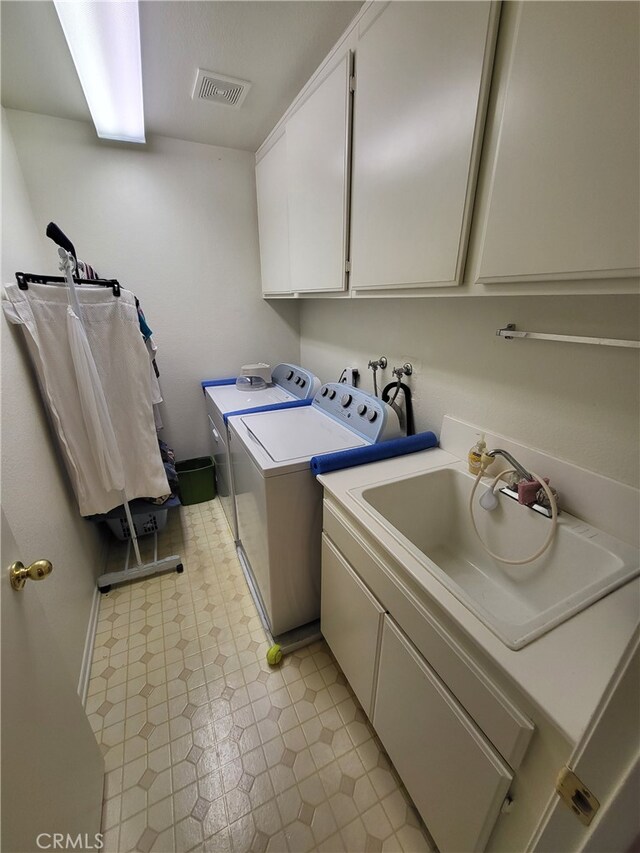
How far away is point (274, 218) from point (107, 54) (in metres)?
1.02

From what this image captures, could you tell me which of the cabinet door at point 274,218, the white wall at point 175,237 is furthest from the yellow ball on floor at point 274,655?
the cabinet door at point 274,218

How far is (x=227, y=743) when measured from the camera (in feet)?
4.11

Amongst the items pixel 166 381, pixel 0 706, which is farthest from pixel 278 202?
pixel 0 706

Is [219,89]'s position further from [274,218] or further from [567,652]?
[567,652]

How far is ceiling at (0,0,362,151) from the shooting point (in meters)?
1.21

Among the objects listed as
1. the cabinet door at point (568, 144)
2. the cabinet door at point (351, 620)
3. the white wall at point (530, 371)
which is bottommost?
the cabinet door at point (351, 620)

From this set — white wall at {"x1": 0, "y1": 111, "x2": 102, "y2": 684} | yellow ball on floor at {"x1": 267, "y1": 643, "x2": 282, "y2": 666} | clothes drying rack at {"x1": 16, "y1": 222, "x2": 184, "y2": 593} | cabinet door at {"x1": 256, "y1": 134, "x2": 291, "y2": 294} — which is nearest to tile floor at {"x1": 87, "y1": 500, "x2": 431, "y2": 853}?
yellow ball on floor at {"x1": 267, "y1": 643, "x2": 282, "y2": 666}

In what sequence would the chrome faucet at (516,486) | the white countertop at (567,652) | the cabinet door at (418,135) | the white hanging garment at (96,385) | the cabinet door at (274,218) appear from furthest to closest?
1. the cabinet door at (274,218)
2. the white hanging garment at (96,385)
3. the chrome faucet at (516,486)
4. the cabinet door at (418,135)
5. the white countertop at (567,652)

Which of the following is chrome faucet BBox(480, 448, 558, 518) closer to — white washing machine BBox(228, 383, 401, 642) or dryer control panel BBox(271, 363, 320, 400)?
white washing machine BBox(228, 383, 401, 642)

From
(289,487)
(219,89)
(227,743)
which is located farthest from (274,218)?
(227,743)

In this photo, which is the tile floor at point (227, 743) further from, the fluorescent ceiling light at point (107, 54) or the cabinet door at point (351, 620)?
the fluorescent ceiling light at point (107, 54)

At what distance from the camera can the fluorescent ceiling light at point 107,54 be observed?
1.10m

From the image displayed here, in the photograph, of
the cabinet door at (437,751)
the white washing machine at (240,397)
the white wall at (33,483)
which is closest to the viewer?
the cabinet door at (437,751)

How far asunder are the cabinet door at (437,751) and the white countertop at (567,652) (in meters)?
0.22
